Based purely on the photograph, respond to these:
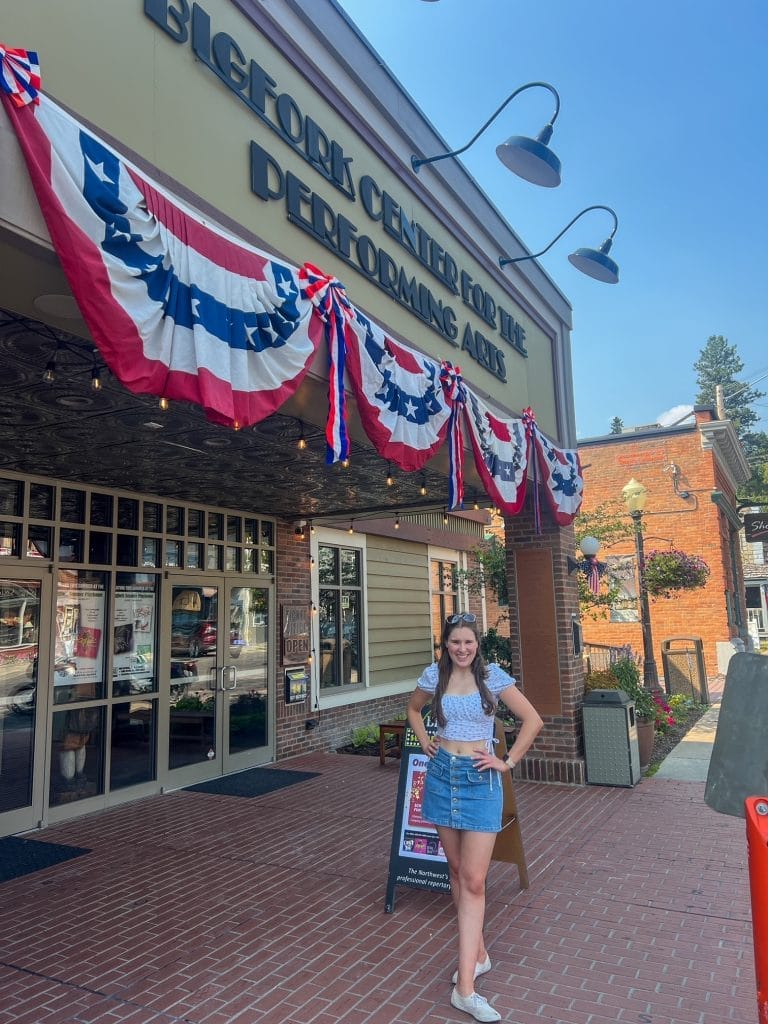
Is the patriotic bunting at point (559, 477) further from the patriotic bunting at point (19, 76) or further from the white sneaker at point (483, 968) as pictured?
the patriotic bunting at point (19, 76)

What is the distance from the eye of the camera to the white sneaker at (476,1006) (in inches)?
127

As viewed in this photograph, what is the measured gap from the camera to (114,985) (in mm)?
3637

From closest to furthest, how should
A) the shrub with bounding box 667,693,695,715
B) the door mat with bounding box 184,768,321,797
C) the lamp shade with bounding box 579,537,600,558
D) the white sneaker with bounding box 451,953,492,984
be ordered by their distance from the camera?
the white sneaker with bounding box 451,953,492,984, the door mat with bounding box 184,768,321,797, the lamp shade with bounding box 579,537,600,558, the shrub with bounding box 667,693,695,715

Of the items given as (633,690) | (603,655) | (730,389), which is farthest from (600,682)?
(730,389)

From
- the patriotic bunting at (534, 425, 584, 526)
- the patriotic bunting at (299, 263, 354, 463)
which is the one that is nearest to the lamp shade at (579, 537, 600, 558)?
the patriotic bunting at (534, 425, 584, 526)

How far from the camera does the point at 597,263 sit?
7.39 metres

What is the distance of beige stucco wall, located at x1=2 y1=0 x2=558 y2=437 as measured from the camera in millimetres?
3219

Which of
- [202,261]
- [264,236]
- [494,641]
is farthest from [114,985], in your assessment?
[494,641]

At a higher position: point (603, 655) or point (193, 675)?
point (193, 675)

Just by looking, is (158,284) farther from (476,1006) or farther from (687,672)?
(687,672)

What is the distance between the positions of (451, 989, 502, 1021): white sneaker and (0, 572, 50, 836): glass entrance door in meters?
4.48

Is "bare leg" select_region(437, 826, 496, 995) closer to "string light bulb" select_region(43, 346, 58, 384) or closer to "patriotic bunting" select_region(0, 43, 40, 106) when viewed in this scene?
"string light bulb" select_region(43, 346, 58, 384)

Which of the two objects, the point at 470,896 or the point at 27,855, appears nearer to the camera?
the point at 470,896

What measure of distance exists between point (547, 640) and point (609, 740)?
46.9 inches
